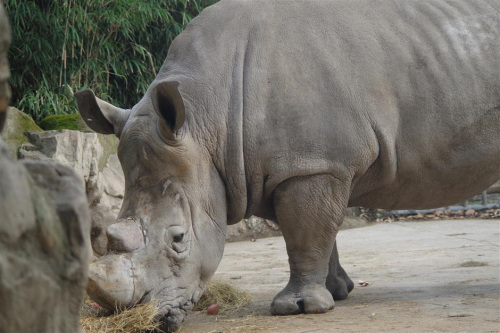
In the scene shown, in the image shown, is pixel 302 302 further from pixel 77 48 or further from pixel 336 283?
pixel 77 48

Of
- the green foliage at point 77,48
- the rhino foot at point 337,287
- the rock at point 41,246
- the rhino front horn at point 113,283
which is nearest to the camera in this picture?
the rock at point 41,246

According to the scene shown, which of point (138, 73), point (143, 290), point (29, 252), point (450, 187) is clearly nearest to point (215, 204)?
point (143, 290)

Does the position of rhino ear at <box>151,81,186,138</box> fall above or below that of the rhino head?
above

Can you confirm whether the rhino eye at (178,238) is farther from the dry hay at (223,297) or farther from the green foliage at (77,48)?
the green foliage at (77,48)

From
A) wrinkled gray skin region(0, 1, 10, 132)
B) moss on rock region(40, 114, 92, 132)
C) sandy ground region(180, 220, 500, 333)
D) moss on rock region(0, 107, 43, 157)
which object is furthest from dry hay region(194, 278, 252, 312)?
wrinkled gray skin region(0, 1, 10, 132)

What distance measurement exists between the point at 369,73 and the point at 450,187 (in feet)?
3.14

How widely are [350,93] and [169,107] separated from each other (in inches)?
43.6

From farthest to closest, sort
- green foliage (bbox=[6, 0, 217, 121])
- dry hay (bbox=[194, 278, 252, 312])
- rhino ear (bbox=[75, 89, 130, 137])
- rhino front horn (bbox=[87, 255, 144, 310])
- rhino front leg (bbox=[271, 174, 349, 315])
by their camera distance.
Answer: green foliage (bbox=[6, 0, 217, 121]) < dry hay (bbox=[194, 278, 252, 312]) < rhino ear (bbox=[75, 89, 130, 137]) < rhino front leg (bbox=[271, 174, 349, 315]) < rhino front horn (bbox=[87, 255, 144, 310])

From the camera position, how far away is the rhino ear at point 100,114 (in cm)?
482

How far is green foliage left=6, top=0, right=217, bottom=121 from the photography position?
9023 mm

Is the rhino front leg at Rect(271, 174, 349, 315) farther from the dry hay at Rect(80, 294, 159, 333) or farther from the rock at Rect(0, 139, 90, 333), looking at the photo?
the rock at Rect(0, 139, 90, 333)

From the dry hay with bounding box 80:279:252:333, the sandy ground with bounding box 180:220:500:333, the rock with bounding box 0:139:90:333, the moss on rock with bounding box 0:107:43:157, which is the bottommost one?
the sandy ground with bounding box 180:220:500:333

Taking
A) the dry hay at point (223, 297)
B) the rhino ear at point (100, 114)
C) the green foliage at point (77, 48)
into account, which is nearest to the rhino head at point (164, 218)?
the rhino ear at point (100, 114)

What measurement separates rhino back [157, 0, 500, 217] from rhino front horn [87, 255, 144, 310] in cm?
92
